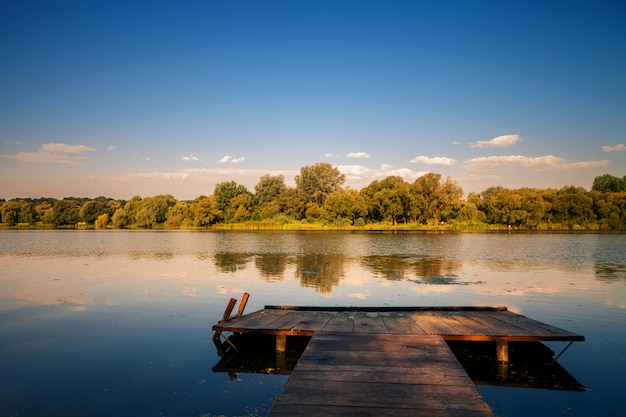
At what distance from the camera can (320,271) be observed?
71.2 ft

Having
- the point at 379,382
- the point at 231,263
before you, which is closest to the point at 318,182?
the point at 231,263

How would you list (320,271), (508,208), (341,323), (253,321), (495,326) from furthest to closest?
(508,208) → (320,271) → (253,321) → (341,323) → (495,326)

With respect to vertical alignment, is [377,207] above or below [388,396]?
above

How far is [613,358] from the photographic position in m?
8.31

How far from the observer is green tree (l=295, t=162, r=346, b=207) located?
8888 cm

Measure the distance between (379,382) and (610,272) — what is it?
2071cm

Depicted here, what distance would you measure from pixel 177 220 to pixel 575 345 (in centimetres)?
9148

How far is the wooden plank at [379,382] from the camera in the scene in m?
4.56

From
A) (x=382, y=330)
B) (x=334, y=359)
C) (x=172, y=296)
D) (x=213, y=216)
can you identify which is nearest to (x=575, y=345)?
(x=382, y=330)

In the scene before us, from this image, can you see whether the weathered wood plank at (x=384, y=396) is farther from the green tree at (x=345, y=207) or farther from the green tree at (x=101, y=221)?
the green tree at (x=101, y=221)

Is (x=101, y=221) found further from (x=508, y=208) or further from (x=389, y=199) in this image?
(x=508, y=208)

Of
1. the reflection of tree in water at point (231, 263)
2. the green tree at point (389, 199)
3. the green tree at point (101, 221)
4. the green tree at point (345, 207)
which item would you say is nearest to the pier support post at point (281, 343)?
the reflection of tree in water at point (231, 263)

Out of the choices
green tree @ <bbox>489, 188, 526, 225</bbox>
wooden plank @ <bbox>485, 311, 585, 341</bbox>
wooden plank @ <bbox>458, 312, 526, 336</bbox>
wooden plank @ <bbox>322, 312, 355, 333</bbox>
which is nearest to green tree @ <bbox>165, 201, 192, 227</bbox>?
green tree @ <bbox>489, 188, 526, 225</bbox>

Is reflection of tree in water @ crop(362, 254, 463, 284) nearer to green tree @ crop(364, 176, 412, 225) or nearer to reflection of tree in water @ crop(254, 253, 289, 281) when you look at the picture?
reflection of tree in water @ crop(254, 253, 289, 281)
